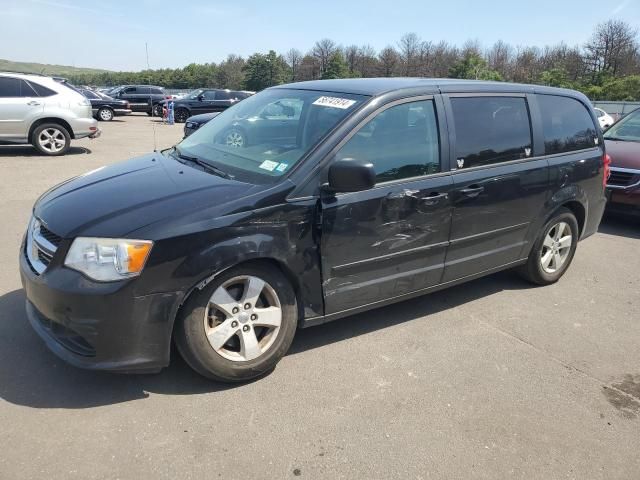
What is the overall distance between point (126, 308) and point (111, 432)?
25.1 inches

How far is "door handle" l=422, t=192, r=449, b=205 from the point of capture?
362cm

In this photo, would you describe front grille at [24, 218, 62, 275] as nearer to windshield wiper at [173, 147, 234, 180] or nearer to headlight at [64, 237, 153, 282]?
headlight at [64, 237, 153, 282]

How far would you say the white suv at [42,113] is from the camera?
10898mm

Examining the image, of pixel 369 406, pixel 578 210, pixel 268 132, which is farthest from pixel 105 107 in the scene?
pixel 369 406

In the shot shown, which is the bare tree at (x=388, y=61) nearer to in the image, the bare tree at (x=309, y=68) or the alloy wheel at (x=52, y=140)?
the bare tree at (x=309, y=68)

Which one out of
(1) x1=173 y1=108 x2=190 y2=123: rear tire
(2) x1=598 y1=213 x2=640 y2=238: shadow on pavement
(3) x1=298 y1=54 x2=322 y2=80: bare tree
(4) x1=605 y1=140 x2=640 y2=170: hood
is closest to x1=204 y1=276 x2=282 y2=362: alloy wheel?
(2) x1=598 y1=213 x2=640 y2=238: shadow on pavement

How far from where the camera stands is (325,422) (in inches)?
111

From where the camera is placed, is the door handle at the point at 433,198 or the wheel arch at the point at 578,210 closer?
the door handle at the point at 433,198

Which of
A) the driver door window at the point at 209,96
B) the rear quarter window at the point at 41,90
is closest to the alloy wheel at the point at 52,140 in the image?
the rear quarter window at the point at 41,90

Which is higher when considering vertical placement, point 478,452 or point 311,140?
point 311,140

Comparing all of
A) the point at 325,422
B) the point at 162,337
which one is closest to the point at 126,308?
the point at 162,337

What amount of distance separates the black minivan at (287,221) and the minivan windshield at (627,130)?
4610 millimetres

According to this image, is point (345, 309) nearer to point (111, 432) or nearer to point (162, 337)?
point (162, 337)

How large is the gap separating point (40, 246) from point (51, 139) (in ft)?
32.6
